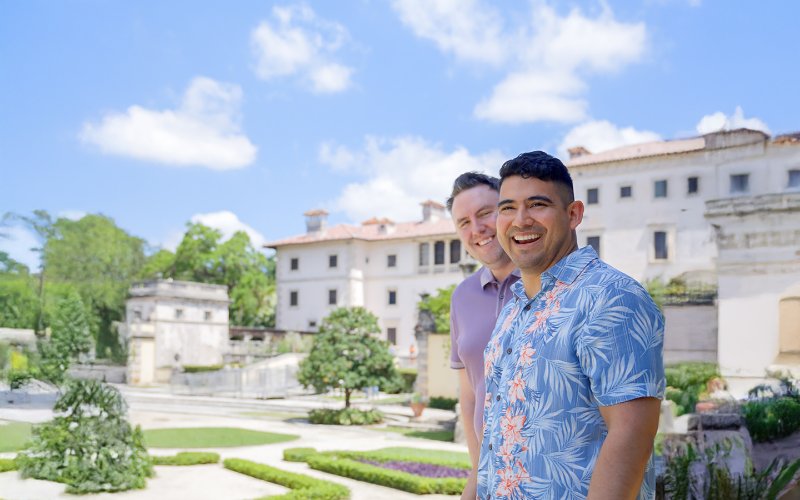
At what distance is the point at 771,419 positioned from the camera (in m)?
7.34

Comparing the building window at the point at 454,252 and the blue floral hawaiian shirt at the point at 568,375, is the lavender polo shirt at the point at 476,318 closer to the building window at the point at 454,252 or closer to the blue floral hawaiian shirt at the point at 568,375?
the blue floral hawaiian shirt at the point at 568,375

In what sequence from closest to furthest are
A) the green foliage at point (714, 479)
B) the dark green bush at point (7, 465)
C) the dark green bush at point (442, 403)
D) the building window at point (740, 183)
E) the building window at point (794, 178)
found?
the green foliage at point (714, 479), the dark green bush at point (7, 465), the dark green bush at point (442, 403), the building window at point (794, 178), the building window at point (740, 183)

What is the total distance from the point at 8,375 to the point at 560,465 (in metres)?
7.12

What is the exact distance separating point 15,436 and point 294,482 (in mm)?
3026

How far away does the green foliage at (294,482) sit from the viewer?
817cm

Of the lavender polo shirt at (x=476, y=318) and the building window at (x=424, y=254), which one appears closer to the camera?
the lavender polo shirt at (x=476, y=318)

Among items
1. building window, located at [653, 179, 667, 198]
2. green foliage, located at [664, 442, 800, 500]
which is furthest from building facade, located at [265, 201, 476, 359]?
green foliage, located at [664, 442, 800, 500]

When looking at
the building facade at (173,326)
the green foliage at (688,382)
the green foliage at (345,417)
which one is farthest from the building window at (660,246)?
the building facade at (173,326)

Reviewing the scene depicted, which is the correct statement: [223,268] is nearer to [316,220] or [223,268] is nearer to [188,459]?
[316,220]

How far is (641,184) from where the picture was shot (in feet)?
102

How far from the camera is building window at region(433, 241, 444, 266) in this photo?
42.4 metres

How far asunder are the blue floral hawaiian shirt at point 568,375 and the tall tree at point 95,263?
25.5 ft

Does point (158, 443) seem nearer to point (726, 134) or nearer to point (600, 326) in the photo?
point (600, 326)

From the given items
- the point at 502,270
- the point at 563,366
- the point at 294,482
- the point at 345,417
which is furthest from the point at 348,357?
the point at 563,366
